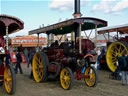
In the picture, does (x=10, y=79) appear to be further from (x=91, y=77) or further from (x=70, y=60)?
(x=91, y=77)

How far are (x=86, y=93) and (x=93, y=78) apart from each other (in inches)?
37.2

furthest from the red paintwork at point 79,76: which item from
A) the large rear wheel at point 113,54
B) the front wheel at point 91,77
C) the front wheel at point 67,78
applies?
the large rear wheel at point 113,54

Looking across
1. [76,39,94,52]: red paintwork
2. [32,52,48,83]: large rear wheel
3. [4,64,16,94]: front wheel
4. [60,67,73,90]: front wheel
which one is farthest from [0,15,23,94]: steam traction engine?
[76,39,94,52]: red paintwork

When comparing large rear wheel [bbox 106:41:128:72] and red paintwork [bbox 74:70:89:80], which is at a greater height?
large rear wheel [bbox 106:41:128:72]

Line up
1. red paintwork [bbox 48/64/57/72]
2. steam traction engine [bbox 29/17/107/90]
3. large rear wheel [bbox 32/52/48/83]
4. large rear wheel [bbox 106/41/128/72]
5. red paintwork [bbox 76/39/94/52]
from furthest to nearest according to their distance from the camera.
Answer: large rear wheel [bbox 106/41/128/72]
large rear wheel [bbox 32/52/48/83]
red paintwork [bbox 76/39/94/52]
red paintwork [bbox 48/64/57/72]
steam traction engine [bbox 29/17/107/90]

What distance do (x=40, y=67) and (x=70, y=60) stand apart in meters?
1.59

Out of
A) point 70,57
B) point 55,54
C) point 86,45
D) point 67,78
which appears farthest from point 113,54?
point 67,78

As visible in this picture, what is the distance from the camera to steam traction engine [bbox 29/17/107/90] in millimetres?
6258

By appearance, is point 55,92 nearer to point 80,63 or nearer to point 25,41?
point 80,63

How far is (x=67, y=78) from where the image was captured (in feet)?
19.7

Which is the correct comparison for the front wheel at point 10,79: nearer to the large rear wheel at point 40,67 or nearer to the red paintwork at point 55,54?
the large rear wheel at point 40,67

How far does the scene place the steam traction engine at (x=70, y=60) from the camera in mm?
6258

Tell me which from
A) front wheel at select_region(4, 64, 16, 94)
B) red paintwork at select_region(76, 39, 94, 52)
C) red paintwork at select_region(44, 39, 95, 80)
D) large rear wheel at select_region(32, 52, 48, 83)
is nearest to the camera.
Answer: front wheel at select_region(4, 64, 16, 94)

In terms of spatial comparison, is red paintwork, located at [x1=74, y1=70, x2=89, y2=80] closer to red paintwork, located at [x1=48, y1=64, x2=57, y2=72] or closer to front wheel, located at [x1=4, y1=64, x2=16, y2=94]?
red paintwork, located at [x1=48, y1=64, x2=57, y2=72]
